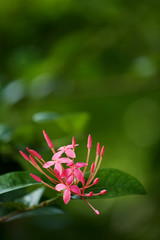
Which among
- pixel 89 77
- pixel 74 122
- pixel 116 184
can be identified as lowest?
pixel 116 184

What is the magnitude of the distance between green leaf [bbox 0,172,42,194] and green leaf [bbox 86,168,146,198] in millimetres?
99

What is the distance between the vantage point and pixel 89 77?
153 cm

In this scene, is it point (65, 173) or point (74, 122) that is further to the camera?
point (74, 122)

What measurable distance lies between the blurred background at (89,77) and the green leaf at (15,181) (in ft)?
2.23

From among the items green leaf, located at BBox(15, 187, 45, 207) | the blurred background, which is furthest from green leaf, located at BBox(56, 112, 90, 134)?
the blurred background

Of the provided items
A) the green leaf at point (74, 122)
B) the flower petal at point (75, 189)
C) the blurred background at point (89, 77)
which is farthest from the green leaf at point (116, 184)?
the blurred background at point (89, 77)

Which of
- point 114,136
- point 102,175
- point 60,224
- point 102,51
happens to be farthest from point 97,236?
point 102,175

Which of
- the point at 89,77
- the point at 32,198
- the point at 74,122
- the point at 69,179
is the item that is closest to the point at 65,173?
the point at 69,179

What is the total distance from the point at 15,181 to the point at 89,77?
1099 mm

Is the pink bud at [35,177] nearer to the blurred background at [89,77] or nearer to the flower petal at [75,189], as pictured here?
the flower petal at [75,189]

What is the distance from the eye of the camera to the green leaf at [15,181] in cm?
48

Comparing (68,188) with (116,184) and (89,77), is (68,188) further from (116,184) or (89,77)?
(89,77)

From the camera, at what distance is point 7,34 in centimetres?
170

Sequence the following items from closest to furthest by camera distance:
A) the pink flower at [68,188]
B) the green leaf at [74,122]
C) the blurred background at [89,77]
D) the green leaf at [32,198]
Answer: the pink flower at [68,188] < the green leaf at [32,198] < the green leaf at [74,122] < the blurred background at [89,77]
